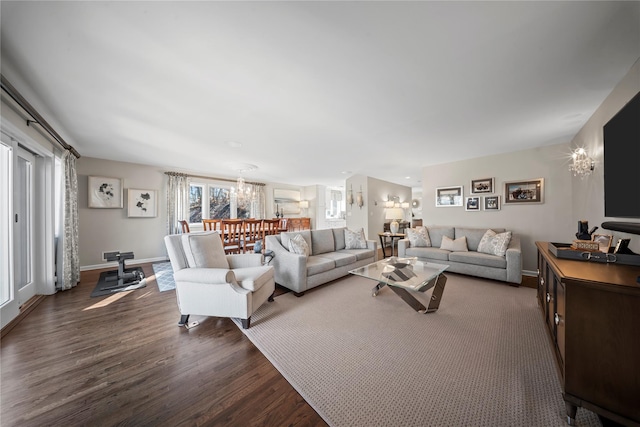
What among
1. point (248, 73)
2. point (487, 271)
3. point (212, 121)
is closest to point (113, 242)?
point (212, 121)

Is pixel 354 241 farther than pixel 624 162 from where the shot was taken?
Yes

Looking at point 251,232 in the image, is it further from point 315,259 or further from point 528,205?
point 528,205

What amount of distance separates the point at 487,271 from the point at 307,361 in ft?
11.5

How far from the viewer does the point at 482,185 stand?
4.58 meters

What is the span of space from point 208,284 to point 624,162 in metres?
3.57

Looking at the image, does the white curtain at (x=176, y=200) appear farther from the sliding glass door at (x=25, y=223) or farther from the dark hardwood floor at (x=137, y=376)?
the dark hardwood floor at (x=137, y=376)

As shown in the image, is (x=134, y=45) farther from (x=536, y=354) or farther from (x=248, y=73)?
(x=536, y=354)

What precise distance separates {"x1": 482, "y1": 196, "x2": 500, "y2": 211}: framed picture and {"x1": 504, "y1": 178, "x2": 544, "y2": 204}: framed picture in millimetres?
144

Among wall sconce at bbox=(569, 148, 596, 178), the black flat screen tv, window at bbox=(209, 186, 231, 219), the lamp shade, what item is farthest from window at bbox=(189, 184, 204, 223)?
wall sconce at bbox=(569, 148, 596, 178)

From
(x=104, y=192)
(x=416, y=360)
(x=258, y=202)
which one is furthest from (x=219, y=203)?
(x=416, y=360)

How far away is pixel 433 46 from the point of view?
61.1 inches

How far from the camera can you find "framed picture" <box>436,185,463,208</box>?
489 centimetres

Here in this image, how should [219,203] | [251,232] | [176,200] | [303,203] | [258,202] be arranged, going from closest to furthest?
1. [251,232]
2. [176,200]
3. [219,203]
4. [258,202]
5. [303,203]

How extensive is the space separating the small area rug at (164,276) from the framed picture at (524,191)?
6605 mm
